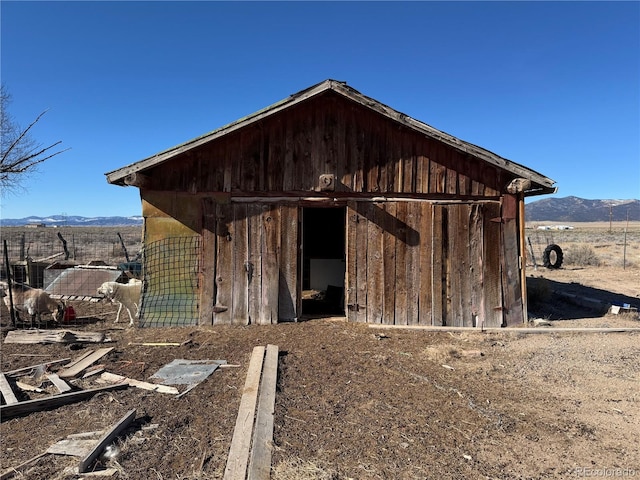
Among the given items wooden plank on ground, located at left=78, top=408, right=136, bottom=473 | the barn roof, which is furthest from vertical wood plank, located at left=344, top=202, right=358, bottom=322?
wooden plank on ground, located at left=78, top=408, right=136, bottom=473

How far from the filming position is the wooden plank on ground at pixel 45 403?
14.3 ft

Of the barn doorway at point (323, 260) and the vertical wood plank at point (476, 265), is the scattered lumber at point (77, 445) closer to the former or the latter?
the barn doorway at point (323, 260)

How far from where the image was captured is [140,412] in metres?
4.40

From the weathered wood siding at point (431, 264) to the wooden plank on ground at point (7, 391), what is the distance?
575 cm

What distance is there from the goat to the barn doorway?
524cm

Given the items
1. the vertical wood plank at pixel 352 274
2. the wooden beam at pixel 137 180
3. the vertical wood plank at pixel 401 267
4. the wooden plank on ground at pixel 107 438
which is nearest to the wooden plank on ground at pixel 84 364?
the wooden plank on ground at pixel 107 438

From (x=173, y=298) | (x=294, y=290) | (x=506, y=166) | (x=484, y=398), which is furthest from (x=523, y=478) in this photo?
(x=173, y=298)

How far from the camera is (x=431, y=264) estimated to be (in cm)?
855

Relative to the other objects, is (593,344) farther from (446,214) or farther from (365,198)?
(365,198)

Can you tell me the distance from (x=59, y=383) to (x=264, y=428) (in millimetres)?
2914

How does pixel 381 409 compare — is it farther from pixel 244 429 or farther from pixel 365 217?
pixel 365 217

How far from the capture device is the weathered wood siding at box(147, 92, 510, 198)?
27.9 ft

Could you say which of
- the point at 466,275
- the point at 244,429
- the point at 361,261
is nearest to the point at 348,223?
the point at 361,261

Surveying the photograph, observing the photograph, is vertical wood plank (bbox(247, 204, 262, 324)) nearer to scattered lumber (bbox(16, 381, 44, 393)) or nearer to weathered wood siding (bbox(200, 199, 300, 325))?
weathered wood siding (bbox(200, 199, 300, 325))
